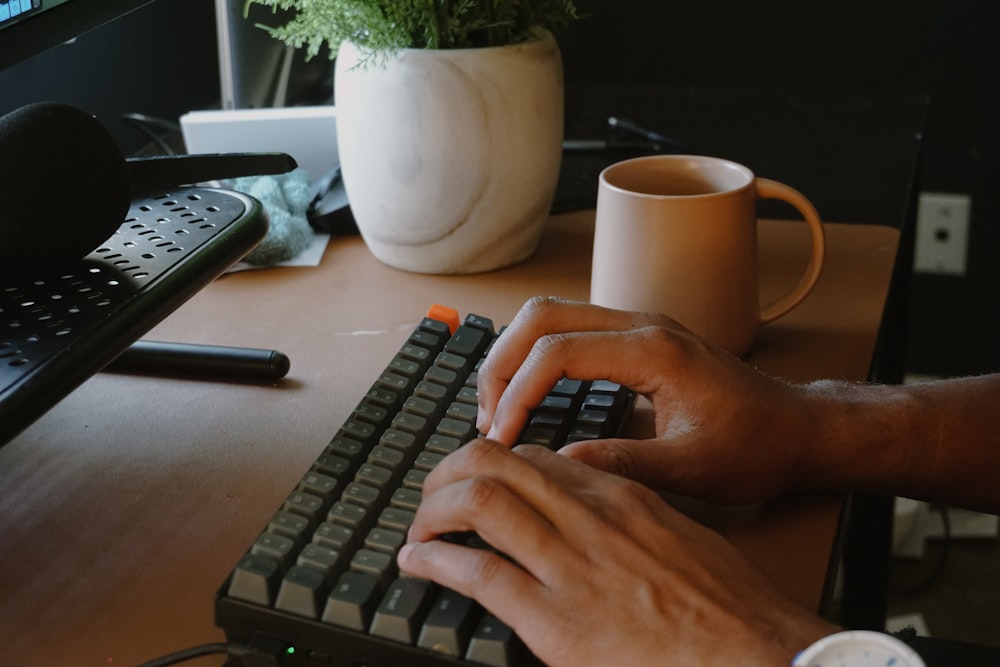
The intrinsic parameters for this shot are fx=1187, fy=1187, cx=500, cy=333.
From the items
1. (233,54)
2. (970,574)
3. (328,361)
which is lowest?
(970,574)

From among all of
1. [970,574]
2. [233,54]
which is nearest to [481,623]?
[233,54]

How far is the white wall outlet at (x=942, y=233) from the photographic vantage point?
193 cm

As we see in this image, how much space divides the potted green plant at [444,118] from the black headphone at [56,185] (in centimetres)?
25

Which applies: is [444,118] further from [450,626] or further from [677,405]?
[450,626]

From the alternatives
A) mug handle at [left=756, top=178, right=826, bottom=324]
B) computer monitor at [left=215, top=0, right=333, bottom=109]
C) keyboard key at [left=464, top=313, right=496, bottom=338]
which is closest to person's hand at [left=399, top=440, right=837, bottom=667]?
keyboard key at [left=464, top=313, right=496, bottom=338]

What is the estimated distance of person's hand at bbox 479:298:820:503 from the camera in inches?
25.5

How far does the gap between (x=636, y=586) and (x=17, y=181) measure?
389 mm

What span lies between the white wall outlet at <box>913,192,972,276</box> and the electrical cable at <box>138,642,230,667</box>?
5.25ft

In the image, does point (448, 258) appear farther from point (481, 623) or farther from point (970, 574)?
point (970, 574)

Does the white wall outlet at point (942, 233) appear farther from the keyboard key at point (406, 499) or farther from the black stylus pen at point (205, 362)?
Result: the keyboard key at point (406, 499)

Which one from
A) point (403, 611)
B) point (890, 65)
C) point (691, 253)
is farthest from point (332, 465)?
point (890, 65)

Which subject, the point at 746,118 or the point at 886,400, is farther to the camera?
the point at 746,118

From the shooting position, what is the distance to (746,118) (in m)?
1.38

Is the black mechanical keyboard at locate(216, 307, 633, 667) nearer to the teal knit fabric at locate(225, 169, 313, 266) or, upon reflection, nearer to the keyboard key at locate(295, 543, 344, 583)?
the keyboard key at locate(295, 543, 344, 583)
